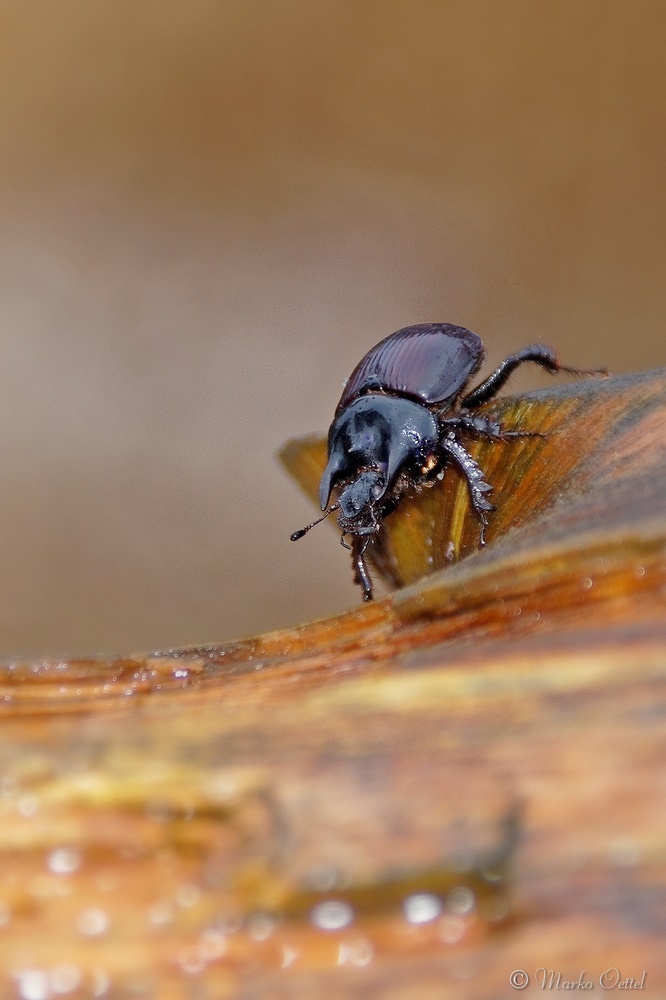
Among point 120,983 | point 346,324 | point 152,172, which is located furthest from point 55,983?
point 152,172

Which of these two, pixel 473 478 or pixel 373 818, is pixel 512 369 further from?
pixel 373 818

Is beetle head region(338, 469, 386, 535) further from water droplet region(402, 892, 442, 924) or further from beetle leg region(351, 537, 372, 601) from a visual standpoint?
water droplet region(402, 892, 442, 924)

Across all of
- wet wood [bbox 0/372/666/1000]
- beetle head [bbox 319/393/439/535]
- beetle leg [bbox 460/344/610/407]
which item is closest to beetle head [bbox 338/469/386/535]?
beetle head [bbox 319/393/439/535]

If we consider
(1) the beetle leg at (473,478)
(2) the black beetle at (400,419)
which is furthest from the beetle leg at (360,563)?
(1) the beetle leg at (473,478)

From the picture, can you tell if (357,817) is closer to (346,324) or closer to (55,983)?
(55,983)

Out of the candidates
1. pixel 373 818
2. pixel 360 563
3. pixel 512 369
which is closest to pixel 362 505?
pixel 360 563

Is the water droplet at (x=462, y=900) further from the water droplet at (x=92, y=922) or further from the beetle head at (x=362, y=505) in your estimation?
the beetle head at (x=362, y=505)
